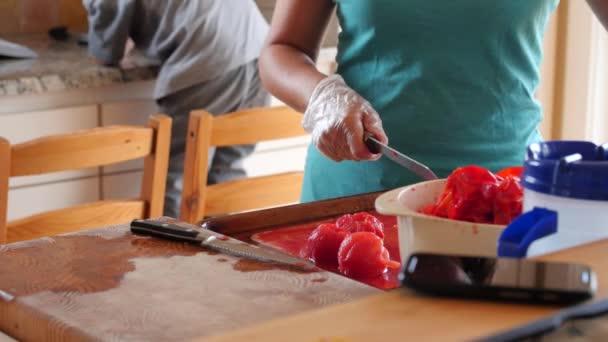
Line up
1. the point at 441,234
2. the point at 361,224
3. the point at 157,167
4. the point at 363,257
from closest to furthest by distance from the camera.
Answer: the point at 441,234
the point at 363,257
the point at 361,224
the point at 157,167

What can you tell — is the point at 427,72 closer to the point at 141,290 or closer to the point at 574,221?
the point at 141,290

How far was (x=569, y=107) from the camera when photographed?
3.19m

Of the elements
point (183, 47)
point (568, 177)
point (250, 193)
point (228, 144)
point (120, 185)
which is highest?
point (568, 177)

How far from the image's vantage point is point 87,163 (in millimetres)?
1863

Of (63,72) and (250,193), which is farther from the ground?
(63,72)

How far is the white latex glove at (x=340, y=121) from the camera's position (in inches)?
56.1

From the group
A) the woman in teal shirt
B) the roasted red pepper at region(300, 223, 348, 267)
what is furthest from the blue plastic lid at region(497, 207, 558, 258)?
the woman in teal shirt

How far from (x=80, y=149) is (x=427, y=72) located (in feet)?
2.05

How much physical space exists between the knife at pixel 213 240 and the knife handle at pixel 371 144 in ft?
0.93

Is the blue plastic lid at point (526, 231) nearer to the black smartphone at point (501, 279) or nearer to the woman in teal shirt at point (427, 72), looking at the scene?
the black smartphone at point (501, 279)

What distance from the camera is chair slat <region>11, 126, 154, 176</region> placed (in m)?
1.77

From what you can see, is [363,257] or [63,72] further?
[63,72]

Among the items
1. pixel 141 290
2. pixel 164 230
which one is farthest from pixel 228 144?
pixel 141 290

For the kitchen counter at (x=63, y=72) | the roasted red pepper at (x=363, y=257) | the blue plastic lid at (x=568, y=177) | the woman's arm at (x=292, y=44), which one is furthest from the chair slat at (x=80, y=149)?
the blue plastic lid at (x=568, y=177)
